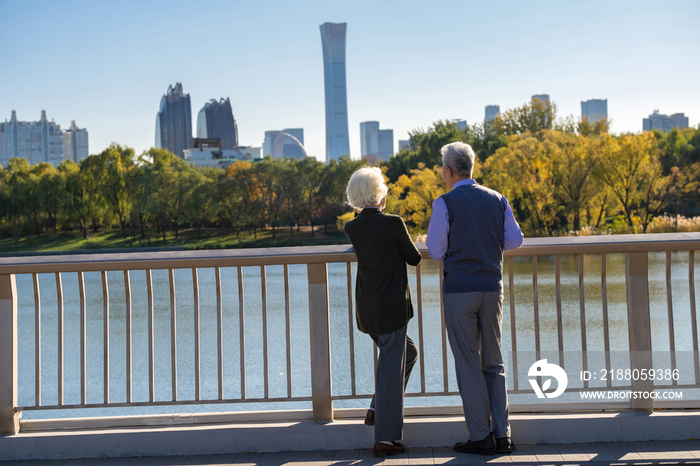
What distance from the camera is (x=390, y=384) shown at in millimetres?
2666

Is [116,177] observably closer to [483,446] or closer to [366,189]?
[366,189]

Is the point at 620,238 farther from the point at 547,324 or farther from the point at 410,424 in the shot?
the point at 547,324

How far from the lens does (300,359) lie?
10930 millimetres

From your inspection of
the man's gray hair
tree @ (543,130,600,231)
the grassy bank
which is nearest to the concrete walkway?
the man's gray hair

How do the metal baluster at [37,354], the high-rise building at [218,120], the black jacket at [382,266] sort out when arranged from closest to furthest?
1. the black jacket at [382,266]
2. the metal baluster at [37,354]
3. the high-rise building at [218,120]

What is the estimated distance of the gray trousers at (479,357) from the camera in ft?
8.50

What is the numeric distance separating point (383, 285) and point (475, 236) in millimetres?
471

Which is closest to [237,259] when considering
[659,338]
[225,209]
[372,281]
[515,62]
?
[372,281]

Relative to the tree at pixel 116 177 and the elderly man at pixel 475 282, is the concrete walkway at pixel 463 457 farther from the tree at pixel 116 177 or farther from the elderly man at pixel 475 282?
the tree at pixel 116 177

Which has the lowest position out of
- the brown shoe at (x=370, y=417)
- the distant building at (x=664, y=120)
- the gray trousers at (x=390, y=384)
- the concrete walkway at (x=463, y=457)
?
the concrete walkway at (x=463, y=457)

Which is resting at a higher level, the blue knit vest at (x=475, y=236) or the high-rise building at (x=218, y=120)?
the high-rise building at (x=218, y=120)

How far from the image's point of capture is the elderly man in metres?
2.55

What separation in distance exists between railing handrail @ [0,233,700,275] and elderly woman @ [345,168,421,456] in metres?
0.29

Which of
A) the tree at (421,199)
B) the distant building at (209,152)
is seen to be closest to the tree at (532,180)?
the tree at (421,199)
